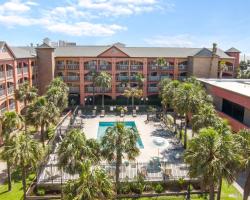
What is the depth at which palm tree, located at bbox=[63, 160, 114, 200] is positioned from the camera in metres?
14.3

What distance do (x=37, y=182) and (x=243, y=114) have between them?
87.0ft

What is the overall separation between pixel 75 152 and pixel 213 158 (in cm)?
1042

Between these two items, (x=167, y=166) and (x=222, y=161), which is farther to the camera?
(x=167, y=166)

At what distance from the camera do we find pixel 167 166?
30.3m

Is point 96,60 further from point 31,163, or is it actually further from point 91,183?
point 91,183

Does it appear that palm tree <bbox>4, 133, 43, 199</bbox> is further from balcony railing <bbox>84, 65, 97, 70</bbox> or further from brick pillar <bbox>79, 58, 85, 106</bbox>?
balcony railing <bbox>84, 65, 97, 70</bbox>

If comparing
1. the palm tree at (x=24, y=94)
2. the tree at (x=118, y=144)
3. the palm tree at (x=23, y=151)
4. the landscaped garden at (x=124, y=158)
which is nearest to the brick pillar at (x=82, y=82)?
the landscaped garden at (x=124, y=158)

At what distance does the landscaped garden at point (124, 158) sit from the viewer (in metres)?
18.1

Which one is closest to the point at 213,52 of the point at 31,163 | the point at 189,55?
the point at 189,55

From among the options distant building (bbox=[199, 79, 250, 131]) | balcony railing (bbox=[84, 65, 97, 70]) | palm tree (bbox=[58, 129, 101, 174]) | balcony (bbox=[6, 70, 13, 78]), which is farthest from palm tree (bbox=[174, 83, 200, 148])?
balcony railing (bbox=[84, 65, 97, 70])

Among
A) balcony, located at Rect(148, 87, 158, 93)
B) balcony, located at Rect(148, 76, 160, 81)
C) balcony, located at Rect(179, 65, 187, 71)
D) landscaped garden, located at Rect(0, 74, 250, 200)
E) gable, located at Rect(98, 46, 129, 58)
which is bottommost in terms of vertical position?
landscaped garden, located at Rect(0, 74, 250, 200)

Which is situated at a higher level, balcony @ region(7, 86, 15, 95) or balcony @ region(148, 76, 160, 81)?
balcony @ region(148, 76, 160, 81)

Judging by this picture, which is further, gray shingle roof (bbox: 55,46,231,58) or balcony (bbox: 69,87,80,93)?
gray shingle roof (bbox: 55,46,231,58)

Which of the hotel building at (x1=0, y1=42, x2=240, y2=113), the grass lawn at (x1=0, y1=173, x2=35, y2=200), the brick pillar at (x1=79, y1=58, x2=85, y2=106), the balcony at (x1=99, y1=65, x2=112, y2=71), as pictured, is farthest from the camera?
the balcony at (x1=99, y1=65, x2=112, y2=71)
